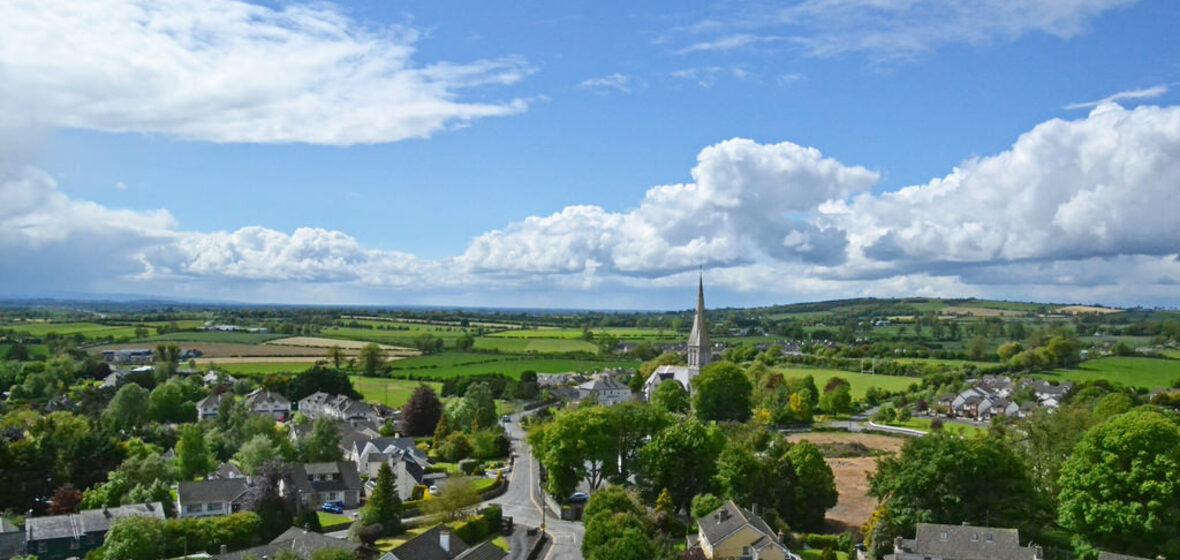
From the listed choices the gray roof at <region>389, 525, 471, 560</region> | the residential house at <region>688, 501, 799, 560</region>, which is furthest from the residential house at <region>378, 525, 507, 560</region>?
the residential house at <region>688, 501, 799, 560</region>

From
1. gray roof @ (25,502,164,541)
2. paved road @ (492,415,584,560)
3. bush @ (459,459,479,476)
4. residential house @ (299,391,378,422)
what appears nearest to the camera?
paved road @ (492,415,584,560)

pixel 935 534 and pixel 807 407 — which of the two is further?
pixel 807 407

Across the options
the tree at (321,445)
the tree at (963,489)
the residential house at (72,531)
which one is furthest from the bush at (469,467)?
the tree at (963,489)

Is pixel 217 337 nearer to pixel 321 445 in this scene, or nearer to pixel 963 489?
pixel 321 445

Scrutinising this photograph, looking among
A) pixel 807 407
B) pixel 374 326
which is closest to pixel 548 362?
pixel 807 407

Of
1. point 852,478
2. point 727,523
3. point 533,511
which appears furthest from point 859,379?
point 727,523

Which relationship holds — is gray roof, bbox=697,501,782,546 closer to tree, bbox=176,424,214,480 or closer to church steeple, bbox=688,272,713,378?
→ tree, bbox=176,424,214,480

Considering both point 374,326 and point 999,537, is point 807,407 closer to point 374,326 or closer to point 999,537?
point 999,537
